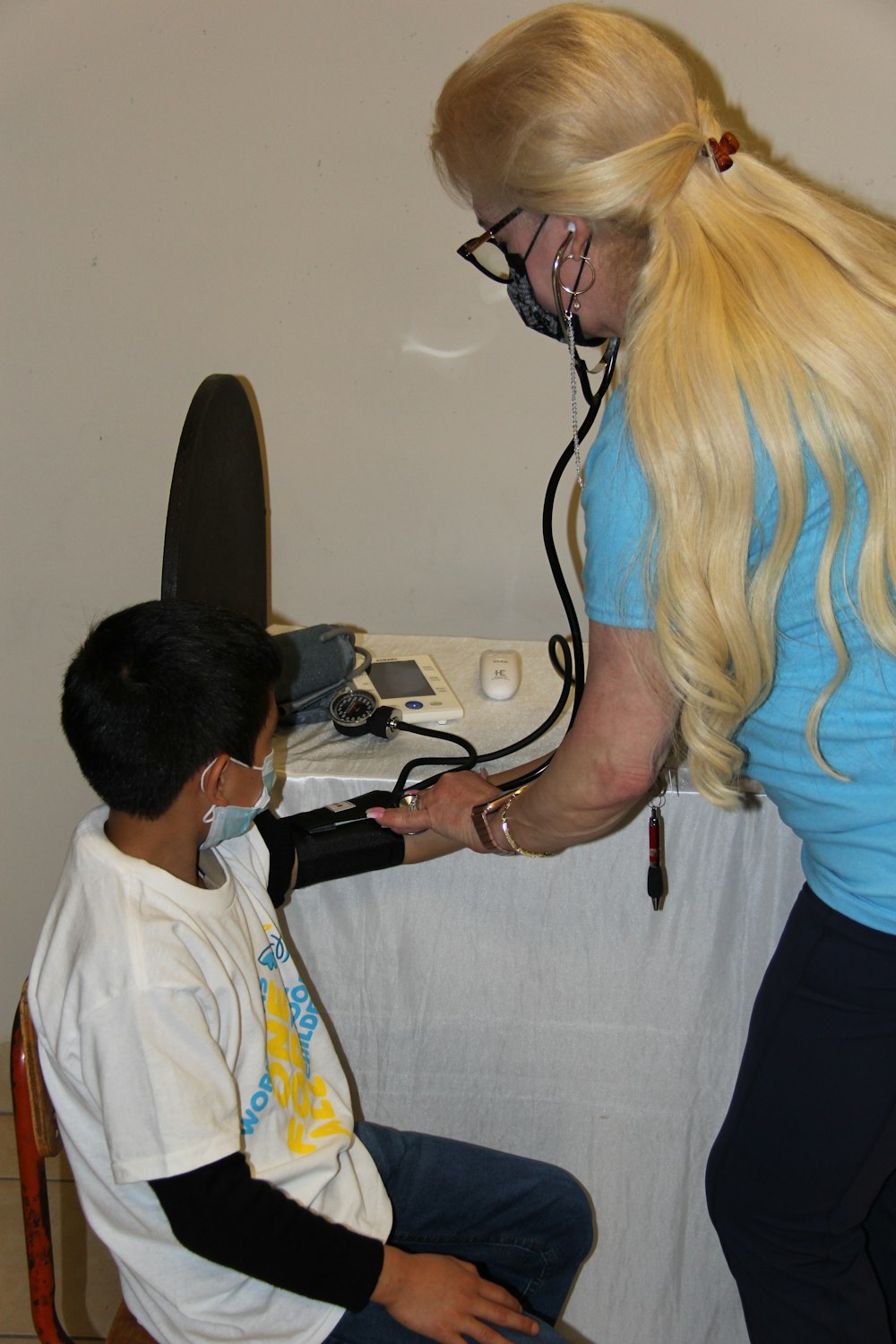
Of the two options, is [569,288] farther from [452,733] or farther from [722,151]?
[452,733]

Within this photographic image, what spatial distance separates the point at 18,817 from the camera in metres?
1.98

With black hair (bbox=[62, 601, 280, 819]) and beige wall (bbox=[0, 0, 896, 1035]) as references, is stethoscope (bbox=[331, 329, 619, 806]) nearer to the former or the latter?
black hair (bbox=[62, 601, 280, 819])

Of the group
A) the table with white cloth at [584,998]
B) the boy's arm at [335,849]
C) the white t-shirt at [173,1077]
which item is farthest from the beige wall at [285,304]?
the white t-shirt at [173,1077]

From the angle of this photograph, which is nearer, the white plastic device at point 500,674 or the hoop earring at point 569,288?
the hoop earring at point 569,288

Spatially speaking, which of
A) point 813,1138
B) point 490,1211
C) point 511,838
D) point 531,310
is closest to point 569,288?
point 531,310

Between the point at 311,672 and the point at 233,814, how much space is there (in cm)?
47

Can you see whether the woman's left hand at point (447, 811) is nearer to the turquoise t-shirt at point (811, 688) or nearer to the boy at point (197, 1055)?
the boy at point (197, 1055)

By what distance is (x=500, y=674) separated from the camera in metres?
1.43

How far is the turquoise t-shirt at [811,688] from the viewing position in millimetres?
778

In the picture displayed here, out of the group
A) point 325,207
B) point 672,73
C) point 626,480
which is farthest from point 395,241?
point 626,480

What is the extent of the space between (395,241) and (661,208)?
108 cm

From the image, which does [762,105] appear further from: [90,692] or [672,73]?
[90,692]

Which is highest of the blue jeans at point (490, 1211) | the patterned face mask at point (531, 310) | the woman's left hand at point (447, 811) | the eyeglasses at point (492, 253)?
the eyeglasses at point (492, 253)

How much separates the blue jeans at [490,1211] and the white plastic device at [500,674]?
1.86 ft
